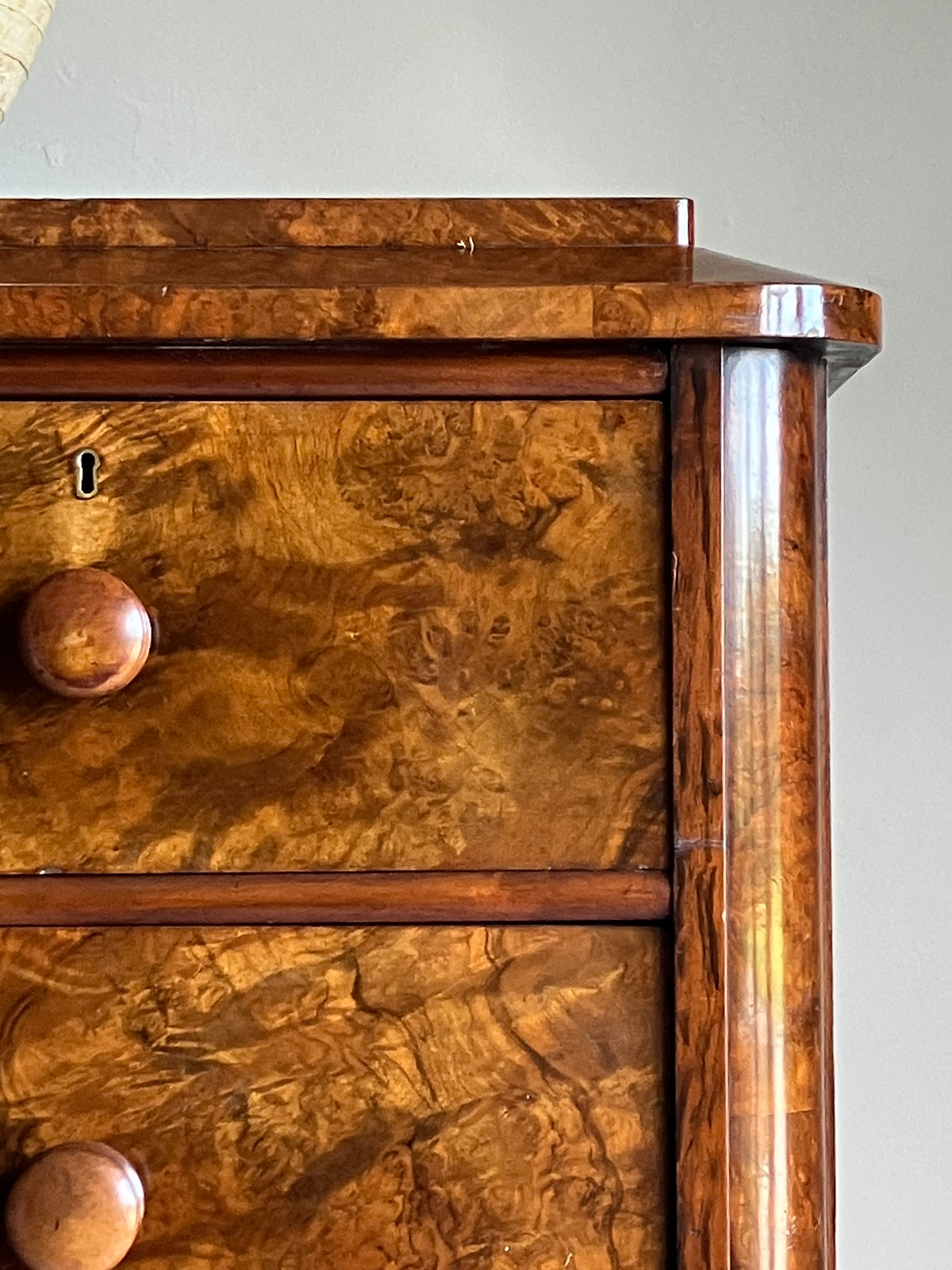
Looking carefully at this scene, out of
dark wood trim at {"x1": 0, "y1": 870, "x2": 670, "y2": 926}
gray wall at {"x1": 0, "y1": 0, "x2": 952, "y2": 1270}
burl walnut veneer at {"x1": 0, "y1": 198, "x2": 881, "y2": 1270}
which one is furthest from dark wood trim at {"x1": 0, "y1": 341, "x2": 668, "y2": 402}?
gray wall at {"x1": 0, "y1": 0, "x2": 952, "y2": 1270}

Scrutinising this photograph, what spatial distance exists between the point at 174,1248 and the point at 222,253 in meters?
0.42

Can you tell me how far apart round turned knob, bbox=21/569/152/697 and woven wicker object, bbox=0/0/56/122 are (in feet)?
1.00

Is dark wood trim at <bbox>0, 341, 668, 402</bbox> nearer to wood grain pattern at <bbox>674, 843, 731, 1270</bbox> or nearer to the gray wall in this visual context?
wood grain pattern at <bbox>674, 843, 731, 1270</bbox>

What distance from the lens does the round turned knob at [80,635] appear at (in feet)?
1.51

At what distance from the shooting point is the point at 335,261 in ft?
2.02

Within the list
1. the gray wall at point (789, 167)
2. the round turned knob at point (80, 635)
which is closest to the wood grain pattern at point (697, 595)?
the round turned knob at point (80, 635)

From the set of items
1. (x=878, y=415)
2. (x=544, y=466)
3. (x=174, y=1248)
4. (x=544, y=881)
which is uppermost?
(x=878, y=415)

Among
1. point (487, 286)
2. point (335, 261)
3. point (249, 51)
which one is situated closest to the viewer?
point (487, 286)

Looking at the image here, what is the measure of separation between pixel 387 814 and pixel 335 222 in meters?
0.31

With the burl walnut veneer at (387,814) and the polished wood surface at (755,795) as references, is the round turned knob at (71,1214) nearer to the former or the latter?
the burl walnut veneer at (387,814)

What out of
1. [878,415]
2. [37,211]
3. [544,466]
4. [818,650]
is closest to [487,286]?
[544,466]

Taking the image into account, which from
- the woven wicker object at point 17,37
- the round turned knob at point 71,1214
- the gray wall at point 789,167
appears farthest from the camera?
the gray wall at point 789,167

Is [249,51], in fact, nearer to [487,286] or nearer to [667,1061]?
[487,286]

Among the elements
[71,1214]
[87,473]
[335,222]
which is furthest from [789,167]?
[71,1214]
